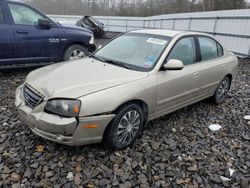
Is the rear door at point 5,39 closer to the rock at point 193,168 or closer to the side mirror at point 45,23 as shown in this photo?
the side mirror at point 45,23

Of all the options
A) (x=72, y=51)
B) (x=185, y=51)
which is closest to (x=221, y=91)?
(x=185, y=51)

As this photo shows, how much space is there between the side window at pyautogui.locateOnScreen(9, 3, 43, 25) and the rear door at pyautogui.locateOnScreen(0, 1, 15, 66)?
0.65ft

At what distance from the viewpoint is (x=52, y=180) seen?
107 inches

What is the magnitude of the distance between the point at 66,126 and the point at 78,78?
0.72 metres

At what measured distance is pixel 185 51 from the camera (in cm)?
404

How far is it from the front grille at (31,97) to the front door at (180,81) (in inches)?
62.5

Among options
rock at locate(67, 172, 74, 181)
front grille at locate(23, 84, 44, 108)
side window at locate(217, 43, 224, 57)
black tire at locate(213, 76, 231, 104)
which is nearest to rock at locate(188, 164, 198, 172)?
rock at locate(67, 172, 74, 181)

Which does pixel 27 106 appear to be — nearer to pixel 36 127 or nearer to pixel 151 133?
pixel 36 127

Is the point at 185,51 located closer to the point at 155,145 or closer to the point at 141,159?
the point at 155,145

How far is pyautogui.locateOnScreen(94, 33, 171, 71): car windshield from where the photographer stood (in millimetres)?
3557

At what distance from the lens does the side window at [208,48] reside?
4.41 m

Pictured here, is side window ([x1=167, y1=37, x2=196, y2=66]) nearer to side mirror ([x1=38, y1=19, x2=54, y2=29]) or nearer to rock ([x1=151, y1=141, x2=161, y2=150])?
rock ([x1=151, y1=141, x2=161, y2=150])

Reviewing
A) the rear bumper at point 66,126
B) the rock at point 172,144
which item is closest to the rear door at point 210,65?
the rock at point 172,144

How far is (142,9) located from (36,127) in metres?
29.6
